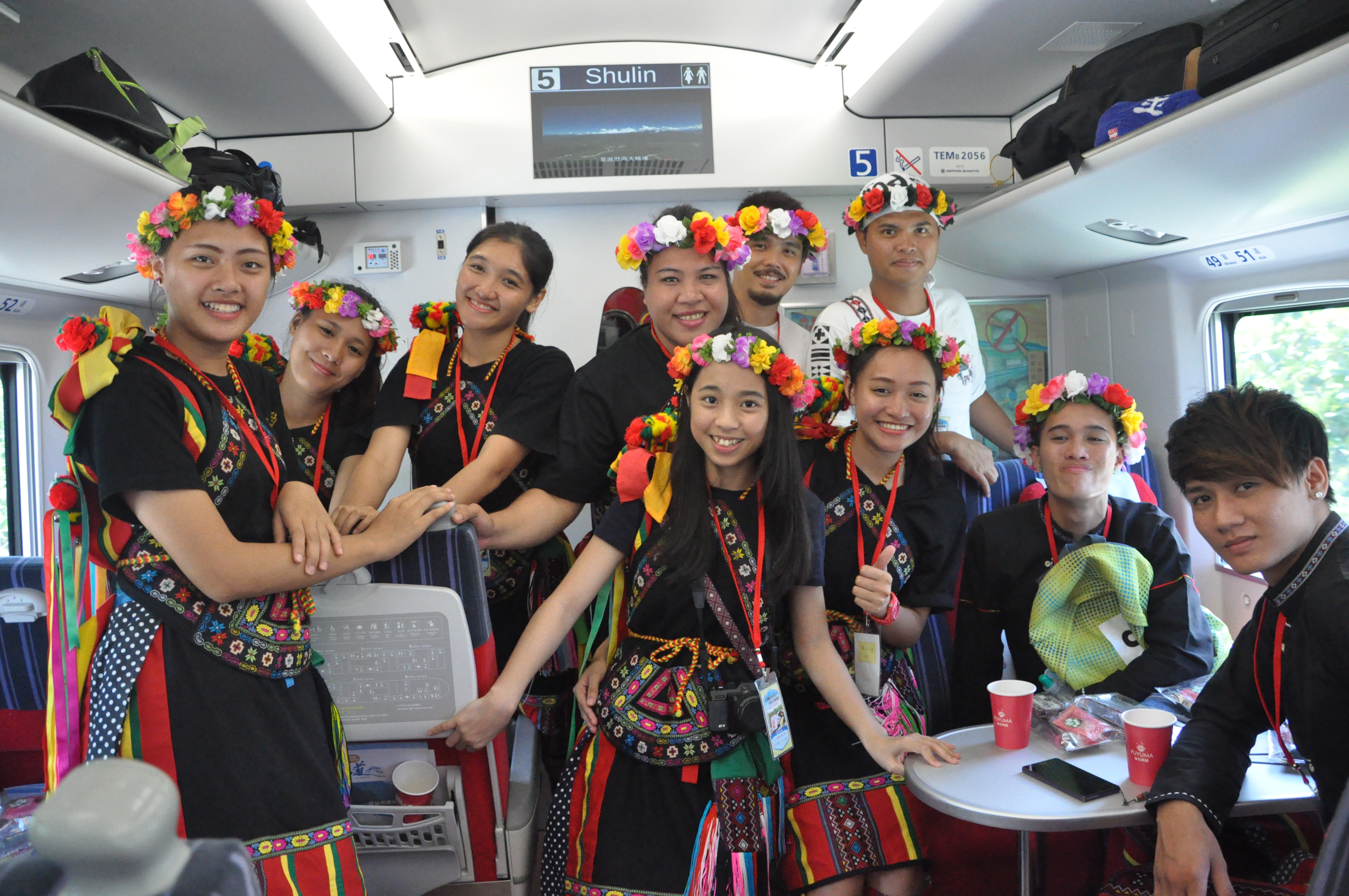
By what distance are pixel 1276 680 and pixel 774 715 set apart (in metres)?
1.03

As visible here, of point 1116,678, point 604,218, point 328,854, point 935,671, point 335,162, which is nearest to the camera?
point 328,854

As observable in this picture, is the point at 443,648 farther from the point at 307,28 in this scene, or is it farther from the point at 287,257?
the point at 307,28

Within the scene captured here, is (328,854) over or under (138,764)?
under

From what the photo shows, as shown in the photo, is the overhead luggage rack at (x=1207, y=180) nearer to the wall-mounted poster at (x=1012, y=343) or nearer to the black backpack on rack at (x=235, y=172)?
the wall-mounted poster at (x=1012, y=343)

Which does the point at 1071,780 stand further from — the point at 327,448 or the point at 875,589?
the point at 327,448

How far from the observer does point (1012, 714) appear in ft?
6.80

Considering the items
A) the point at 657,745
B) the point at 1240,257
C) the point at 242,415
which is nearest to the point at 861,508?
the point at 657,745

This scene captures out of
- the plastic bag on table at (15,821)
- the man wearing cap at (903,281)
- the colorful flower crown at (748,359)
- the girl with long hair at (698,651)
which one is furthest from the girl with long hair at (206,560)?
the man wearing cap at (903,281)

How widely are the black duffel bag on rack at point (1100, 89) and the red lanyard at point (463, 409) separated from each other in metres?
2.24

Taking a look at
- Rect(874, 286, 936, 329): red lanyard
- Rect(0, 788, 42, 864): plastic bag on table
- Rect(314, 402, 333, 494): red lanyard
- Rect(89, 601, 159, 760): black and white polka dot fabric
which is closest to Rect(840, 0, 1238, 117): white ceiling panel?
Rect(874, 286, 936, 329): red lanyard

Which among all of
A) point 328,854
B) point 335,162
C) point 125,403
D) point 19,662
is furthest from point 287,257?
point 335,162

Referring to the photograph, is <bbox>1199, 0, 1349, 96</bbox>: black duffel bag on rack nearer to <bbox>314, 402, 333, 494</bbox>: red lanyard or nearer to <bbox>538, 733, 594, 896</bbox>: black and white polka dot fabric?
<bbox>538, 733, 594, 896</bbox>: black and white polka dot fabric

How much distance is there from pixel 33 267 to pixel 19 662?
4.81 ft

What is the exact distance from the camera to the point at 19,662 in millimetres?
2664
